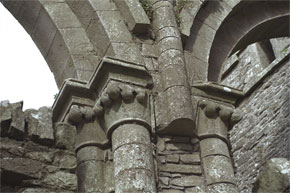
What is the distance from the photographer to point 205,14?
6172mm

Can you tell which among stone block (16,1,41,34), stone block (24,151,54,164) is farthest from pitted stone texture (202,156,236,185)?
stone block (16,1,41,34)

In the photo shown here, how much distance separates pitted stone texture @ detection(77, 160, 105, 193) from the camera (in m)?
4.41

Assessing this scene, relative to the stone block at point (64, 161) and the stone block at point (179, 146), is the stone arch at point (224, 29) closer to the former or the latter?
the stone block at point (179, 146)

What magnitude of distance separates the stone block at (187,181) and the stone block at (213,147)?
0.26 meters

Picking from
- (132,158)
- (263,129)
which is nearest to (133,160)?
(132,158)

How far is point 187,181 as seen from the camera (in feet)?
15.4

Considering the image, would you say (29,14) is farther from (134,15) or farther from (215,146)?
(215,146)

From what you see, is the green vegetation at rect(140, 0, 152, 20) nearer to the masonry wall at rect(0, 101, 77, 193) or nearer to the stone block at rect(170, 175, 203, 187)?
the stone block at rect(170, 175, 203, 187)

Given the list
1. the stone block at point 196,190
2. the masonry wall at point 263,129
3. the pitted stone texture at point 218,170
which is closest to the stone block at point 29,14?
the pitted stone texture at point 218,170

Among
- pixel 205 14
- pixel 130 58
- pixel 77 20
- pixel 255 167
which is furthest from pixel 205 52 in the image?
pixel 255 167

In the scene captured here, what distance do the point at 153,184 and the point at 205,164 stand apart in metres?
0.67

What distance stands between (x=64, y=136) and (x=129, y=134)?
0.80 m

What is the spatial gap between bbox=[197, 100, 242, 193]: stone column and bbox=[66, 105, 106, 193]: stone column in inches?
35.6

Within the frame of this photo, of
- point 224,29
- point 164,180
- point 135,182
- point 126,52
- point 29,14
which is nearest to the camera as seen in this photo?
point 135,182
